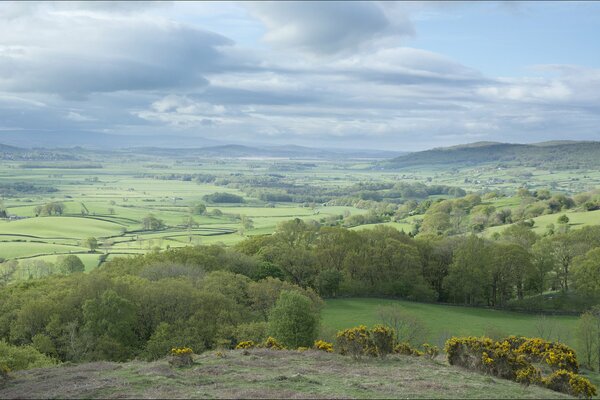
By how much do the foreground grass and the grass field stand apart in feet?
78.9

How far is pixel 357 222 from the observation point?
517ft

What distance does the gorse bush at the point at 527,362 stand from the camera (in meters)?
24.3

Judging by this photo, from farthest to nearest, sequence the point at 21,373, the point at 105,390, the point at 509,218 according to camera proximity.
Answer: the point at 509,218 < the point at 21,373 < the point at 105,390

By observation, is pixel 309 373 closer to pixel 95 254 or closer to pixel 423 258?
pixel 423 258

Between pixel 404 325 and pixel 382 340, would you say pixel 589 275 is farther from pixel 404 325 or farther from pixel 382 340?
pixel 382 340

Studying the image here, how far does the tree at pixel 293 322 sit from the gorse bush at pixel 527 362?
52.8 ft

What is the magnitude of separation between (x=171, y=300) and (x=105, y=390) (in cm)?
2708

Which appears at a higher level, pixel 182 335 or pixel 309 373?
pixel 309 373

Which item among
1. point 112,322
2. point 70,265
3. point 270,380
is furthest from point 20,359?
point 70,265

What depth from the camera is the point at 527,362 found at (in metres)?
26.9

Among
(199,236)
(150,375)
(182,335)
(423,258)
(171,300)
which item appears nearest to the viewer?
(150,375)

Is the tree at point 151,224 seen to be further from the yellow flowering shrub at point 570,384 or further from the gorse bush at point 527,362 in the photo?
the yellow flowering shrub at point 570,384

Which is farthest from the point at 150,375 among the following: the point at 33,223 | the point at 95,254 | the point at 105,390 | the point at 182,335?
the point at 33,223

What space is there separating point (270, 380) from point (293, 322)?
63.8ft
